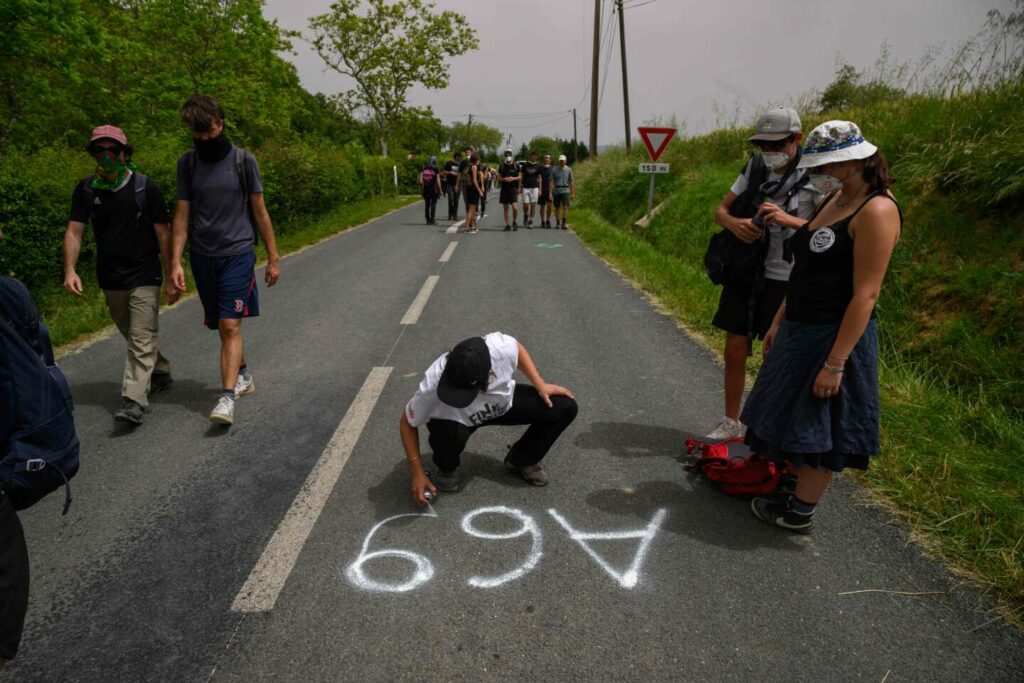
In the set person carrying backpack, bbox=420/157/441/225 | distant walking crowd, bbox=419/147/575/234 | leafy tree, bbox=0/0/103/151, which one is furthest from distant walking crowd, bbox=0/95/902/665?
person carrying backpack, bbox=420/157/441/225

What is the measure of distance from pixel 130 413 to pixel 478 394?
288 cm

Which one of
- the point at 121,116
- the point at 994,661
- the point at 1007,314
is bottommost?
the point at 994,661

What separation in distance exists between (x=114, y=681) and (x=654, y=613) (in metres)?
2.08

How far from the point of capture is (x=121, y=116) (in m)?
19.3

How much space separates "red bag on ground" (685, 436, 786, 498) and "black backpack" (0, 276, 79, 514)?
3.08 metres

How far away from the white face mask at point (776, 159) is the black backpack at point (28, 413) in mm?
3512

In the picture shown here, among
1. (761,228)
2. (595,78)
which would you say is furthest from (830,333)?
(595,78)

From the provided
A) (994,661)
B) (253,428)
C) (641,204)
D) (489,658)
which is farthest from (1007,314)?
(641,204)

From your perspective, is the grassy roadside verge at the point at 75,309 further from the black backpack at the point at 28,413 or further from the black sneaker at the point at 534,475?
the black sneaker at the point at 534,475

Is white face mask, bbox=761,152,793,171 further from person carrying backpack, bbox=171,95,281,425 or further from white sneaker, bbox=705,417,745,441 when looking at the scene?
person carrying backpack, bbox=171,95,281,425

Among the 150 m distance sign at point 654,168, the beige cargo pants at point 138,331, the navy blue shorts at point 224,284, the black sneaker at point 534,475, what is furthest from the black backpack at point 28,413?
the 150 m distance sign at point 654,168

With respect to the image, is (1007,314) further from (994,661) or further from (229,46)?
(229,46)

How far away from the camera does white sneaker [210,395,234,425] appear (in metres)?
4.14

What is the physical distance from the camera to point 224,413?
4160 millimetres
